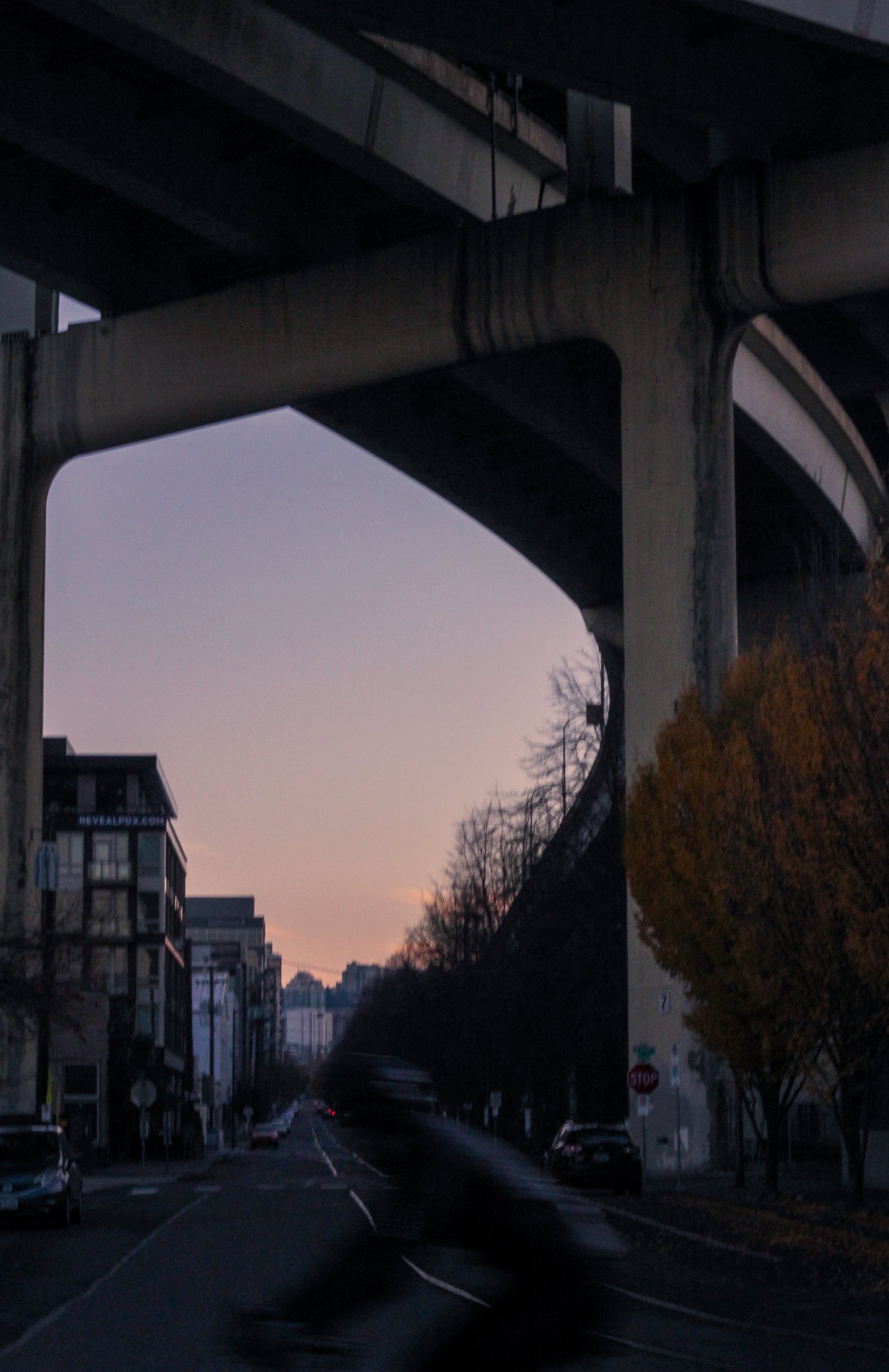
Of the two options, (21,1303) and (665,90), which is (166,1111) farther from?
(21,1303)

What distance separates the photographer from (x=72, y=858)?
101 m

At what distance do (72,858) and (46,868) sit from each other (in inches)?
2245

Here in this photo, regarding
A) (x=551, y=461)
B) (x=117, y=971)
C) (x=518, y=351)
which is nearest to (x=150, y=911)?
(x=117, y=971)

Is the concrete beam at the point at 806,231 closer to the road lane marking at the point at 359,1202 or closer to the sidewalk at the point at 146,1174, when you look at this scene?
the road lane marking at the point at 359,1202

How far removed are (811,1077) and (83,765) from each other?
82.2 metres

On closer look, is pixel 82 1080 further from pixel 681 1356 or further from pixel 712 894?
pixel 681 1356

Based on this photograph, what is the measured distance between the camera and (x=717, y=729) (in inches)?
1321

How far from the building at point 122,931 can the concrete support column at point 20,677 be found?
28931mm

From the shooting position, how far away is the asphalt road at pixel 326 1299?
19.4 feet

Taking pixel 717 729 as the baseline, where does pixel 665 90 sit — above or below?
above

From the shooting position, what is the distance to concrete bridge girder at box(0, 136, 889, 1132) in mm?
38750

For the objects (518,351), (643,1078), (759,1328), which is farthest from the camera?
(518,351)

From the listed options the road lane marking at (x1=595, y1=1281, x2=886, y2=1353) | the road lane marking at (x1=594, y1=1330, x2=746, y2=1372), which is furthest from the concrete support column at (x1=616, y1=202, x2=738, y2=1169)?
the road lane marking at (x1=594, y1=1330, x2=746, y2=1372)

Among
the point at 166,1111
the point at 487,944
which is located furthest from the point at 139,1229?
Result: the point at 166,1111
